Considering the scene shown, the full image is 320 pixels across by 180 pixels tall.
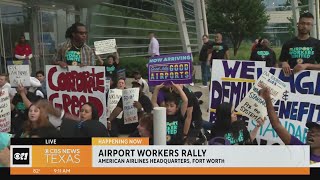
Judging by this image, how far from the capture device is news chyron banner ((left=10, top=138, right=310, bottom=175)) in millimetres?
2039

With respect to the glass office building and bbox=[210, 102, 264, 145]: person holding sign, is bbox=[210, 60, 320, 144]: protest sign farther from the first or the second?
the glass office building

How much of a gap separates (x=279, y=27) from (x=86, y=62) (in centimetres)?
4222

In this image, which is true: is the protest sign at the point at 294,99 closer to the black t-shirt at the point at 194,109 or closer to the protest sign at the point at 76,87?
the black t-shirt at the point at 194,109

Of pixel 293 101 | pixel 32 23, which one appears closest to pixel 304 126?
pixel 293 101

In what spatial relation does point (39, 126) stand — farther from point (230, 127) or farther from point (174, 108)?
point (230, 127)

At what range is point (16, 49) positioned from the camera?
11.7 meters

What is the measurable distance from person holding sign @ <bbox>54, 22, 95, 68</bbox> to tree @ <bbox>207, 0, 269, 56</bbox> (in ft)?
105

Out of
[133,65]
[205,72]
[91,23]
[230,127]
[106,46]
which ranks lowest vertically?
[230,127]

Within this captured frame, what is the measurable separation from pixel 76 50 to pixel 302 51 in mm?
2159

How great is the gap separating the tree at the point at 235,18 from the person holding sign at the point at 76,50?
105ft

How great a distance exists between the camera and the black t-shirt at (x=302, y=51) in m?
4.30

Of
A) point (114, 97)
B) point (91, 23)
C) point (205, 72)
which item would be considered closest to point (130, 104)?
Result: point (114, 97)

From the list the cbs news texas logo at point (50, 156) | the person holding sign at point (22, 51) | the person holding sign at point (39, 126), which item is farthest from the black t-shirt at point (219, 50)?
the cbs news texas logo at point (50, 156)

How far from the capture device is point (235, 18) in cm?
3775
